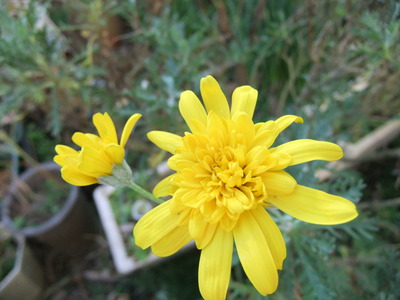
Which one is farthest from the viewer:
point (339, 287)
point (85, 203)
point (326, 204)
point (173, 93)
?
point (85, 203)

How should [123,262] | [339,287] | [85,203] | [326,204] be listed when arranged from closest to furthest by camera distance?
1. [326,204]
2. [339,287]
3. [123,262]
4. [85,203]

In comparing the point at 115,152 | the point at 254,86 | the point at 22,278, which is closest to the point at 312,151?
the point at 115,152

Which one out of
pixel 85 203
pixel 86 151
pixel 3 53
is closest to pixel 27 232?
pixel 85 203

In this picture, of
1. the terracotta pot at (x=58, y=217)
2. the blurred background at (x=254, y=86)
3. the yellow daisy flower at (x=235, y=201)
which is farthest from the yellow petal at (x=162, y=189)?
the terracotta pot at (x=58, y=217)

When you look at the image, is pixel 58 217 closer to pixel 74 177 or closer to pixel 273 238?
pixel 74 177

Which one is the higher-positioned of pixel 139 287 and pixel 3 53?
pixel 3 53

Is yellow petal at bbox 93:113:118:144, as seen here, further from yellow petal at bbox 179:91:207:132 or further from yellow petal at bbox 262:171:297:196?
yellow petal at bbox 262:171:297:196

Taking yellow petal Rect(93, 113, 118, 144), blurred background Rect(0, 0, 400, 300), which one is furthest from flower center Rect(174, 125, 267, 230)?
blurred background Rect(0, 0, 400, 300)

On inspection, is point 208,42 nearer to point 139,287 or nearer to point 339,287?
point 339,287
